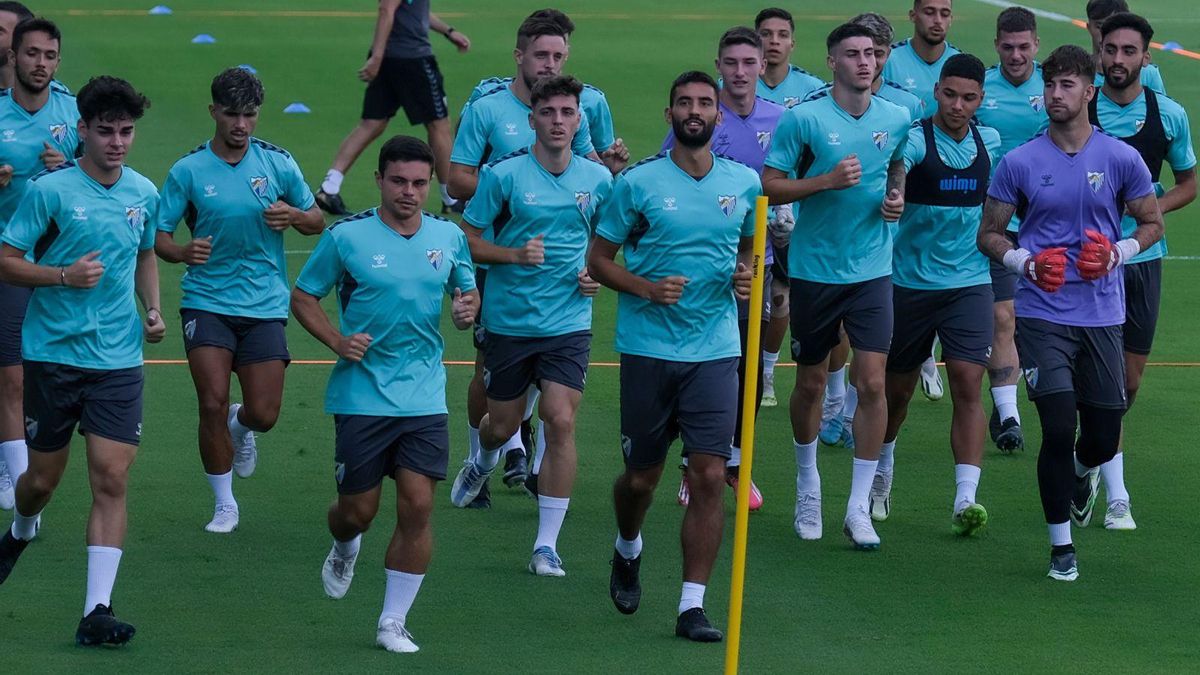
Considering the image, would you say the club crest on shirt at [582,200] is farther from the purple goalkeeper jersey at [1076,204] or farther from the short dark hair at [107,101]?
the short dark hair at [107,101]

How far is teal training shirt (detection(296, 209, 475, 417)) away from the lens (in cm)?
842

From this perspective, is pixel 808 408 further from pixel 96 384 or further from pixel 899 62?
pixel 96 384

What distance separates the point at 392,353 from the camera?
8469mm

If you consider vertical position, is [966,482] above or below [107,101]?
below

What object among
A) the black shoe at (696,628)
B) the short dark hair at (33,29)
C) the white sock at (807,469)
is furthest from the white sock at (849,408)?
the short dark hair at (33,29)

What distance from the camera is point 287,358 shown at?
10.2m

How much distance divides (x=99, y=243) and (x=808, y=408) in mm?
3859

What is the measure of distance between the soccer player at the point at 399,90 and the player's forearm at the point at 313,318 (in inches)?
363

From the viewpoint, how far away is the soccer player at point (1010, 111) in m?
11.9

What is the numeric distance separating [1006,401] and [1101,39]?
2271 millimetres

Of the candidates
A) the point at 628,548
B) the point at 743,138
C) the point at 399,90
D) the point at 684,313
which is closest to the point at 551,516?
the point at 628,548

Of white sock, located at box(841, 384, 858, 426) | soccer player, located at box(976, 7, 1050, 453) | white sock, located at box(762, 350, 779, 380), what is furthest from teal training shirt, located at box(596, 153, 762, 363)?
white sock, located at box(762, 350, 779, 380)

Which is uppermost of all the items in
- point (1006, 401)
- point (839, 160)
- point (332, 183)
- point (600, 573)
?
point (839, 160)

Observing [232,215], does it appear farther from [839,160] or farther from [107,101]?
[839,160]
